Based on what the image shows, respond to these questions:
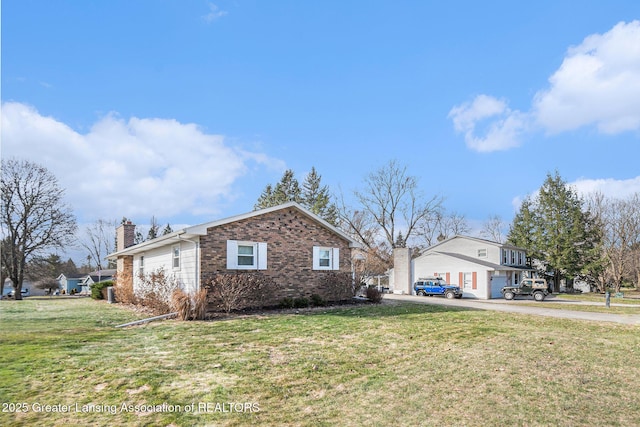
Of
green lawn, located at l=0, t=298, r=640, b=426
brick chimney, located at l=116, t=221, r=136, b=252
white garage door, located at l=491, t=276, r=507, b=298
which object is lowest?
white garage door, located at l=491, t=276, r=507, b=298

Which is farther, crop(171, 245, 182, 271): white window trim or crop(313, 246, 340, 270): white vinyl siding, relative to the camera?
crop(313, 246, 340, 270): white vinyl siding

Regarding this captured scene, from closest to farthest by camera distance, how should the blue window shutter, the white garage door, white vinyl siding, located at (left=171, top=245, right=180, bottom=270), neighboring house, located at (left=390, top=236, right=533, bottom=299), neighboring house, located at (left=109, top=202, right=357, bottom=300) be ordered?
neighboring house, located at (left=109, top=202, right=357, bottom=300) → white vinyl siding, located at (left=171, top=245, right=180, bottom=270) → the blue window shutter → neighboring house, located at (left=390, top=236, right=533, bottom=299) → the white garage door

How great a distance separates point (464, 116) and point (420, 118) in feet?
6.73

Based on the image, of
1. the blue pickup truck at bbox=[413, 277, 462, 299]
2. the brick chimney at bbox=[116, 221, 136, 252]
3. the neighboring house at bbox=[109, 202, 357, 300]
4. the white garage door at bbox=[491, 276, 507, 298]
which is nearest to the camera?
the neighboring house at bbox=[109, 202, 357, 300]

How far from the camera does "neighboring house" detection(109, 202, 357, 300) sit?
15.2 meters

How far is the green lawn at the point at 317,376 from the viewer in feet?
16.4

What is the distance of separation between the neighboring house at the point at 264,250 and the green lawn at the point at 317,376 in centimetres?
461

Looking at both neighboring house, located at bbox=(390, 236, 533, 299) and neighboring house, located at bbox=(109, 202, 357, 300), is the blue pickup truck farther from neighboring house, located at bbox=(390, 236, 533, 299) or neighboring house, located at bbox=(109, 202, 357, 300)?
neighboring house, located at bbox=(109, 202, 357, 300)

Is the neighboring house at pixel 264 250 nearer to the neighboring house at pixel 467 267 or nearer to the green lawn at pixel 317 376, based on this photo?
the green lawn at pixel 317 376

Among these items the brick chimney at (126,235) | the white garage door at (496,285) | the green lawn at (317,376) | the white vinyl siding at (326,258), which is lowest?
the white garage door at (496,285)

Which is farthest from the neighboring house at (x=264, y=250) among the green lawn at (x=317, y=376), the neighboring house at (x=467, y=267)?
the neighboring house at (x=467, y=267)

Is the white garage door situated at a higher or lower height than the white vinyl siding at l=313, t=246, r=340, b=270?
lower

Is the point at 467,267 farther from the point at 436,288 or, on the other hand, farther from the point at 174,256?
the point at 174,256

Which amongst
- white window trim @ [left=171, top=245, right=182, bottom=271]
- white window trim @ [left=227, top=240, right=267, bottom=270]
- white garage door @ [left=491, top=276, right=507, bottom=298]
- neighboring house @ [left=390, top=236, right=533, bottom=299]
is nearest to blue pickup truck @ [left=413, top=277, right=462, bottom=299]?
neighboring house @ [left=390, top=236, right=533, bottom=299]
